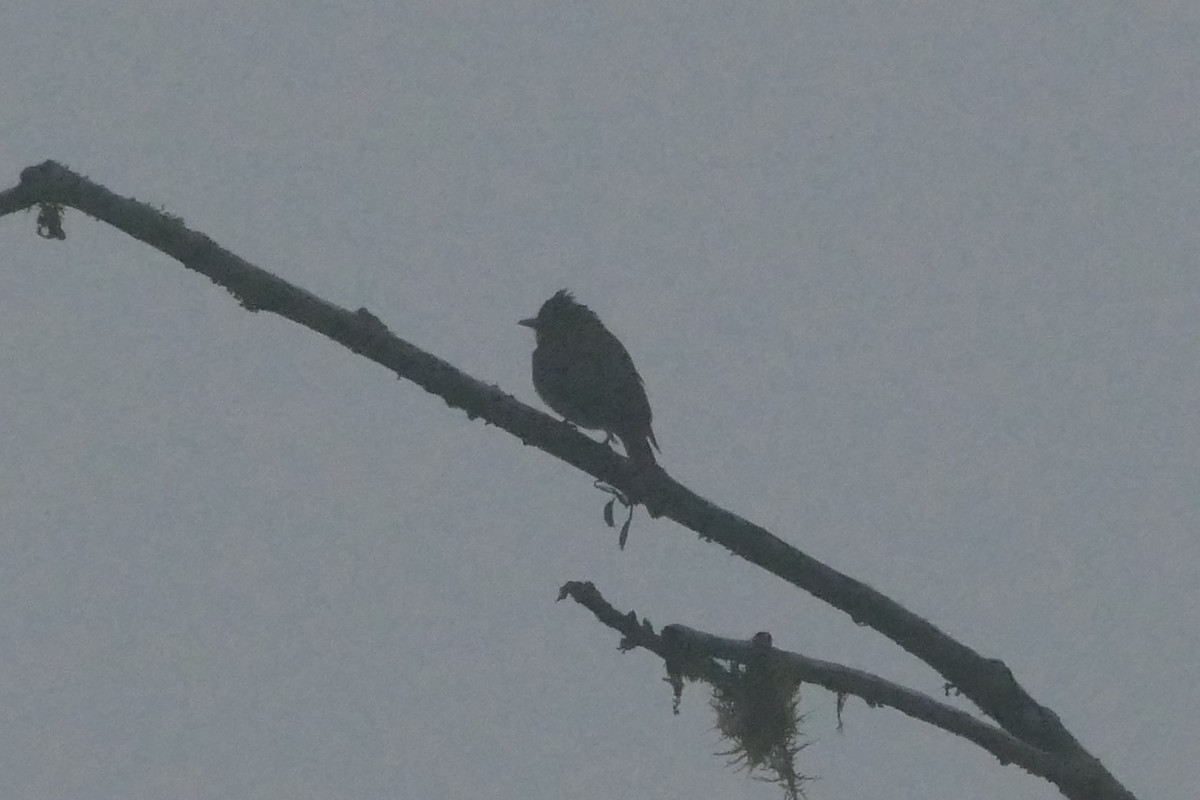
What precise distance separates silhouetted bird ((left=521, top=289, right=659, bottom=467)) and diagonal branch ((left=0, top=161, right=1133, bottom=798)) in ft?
14.3

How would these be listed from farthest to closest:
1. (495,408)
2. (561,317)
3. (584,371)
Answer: (561,317)
(584,371)
(495,408)

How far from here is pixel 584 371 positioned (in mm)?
9695

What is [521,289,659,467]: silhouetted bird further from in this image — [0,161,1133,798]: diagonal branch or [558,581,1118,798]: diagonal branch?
[558,581,1118,798]: diagonal branch

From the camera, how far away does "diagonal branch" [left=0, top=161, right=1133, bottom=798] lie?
10.9ft

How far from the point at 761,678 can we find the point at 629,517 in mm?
1131

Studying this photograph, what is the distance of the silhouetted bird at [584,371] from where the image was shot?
29.9 ft

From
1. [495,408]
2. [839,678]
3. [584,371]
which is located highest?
[584,371]

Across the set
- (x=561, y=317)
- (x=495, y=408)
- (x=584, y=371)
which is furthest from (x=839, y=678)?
(x=561, y=317)

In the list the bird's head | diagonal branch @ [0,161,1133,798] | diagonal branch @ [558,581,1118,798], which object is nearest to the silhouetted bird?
the bird's head

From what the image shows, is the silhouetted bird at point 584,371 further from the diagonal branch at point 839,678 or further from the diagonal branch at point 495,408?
the diagonal branch at point 839,678

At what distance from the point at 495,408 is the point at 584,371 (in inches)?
223

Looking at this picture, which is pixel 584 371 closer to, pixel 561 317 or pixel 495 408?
pixel 561 317

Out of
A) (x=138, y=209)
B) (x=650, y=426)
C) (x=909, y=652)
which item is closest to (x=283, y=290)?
(x=138, y=209)

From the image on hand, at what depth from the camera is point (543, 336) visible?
10.5 m
